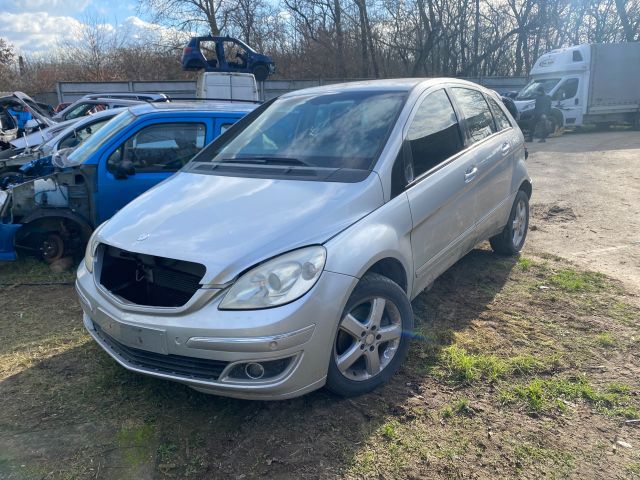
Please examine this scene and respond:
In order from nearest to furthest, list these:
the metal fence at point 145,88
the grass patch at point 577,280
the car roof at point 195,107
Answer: the grass patch at point 577,280, the car roof at point 195,107, the metal fence at point 145,88

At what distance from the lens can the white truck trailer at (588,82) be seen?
714 inches

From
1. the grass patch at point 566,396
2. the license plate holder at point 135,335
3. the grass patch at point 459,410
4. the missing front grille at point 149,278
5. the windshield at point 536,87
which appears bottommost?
the grass patch at point 566,396

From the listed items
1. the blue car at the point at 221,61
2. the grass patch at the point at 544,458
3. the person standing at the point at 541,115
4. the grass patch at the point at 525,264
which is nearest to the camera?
the grass patch at the point at 544,458

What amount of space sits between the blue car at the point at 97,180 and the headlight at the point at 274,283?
10.6 ft

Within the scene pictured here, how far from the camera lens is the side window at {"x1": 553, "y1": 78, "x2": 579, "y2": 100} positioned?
18.3 meters

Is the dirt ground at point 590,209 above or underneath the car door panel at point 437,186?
underneath

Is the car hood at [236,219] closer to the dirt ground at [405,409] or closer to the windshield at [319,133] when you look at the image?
the windshield at [319,133]

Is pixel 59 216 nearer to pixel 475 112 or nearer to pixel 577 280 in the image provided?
pixel 475 112

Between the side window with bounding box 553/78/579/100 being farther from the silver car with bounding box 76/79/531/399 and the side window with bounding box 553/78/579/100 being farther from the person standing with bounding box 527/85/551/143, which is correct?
the silver car with bounding box 76/79/531/399

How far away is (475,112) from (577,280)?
69.3 inches

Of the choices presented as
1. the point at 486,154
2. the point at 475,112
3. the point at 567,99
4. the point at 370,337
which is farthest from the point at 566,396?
the point at 567,99

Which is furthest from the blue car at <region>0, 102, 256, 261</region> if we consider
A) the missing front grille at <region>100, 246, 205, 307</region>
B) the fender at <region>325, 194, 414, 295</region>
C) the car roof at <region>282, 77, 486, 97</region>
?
the fender at <region>325, 194, 414, 295</region>

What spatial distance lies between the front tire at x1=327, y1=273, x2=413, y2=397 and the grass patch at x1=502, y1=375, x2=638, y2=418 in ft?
2.24

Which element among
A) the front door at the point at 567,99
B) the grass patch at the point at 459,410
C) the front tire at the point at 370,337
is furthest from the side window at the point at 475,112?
the front door at the point at 567,99
